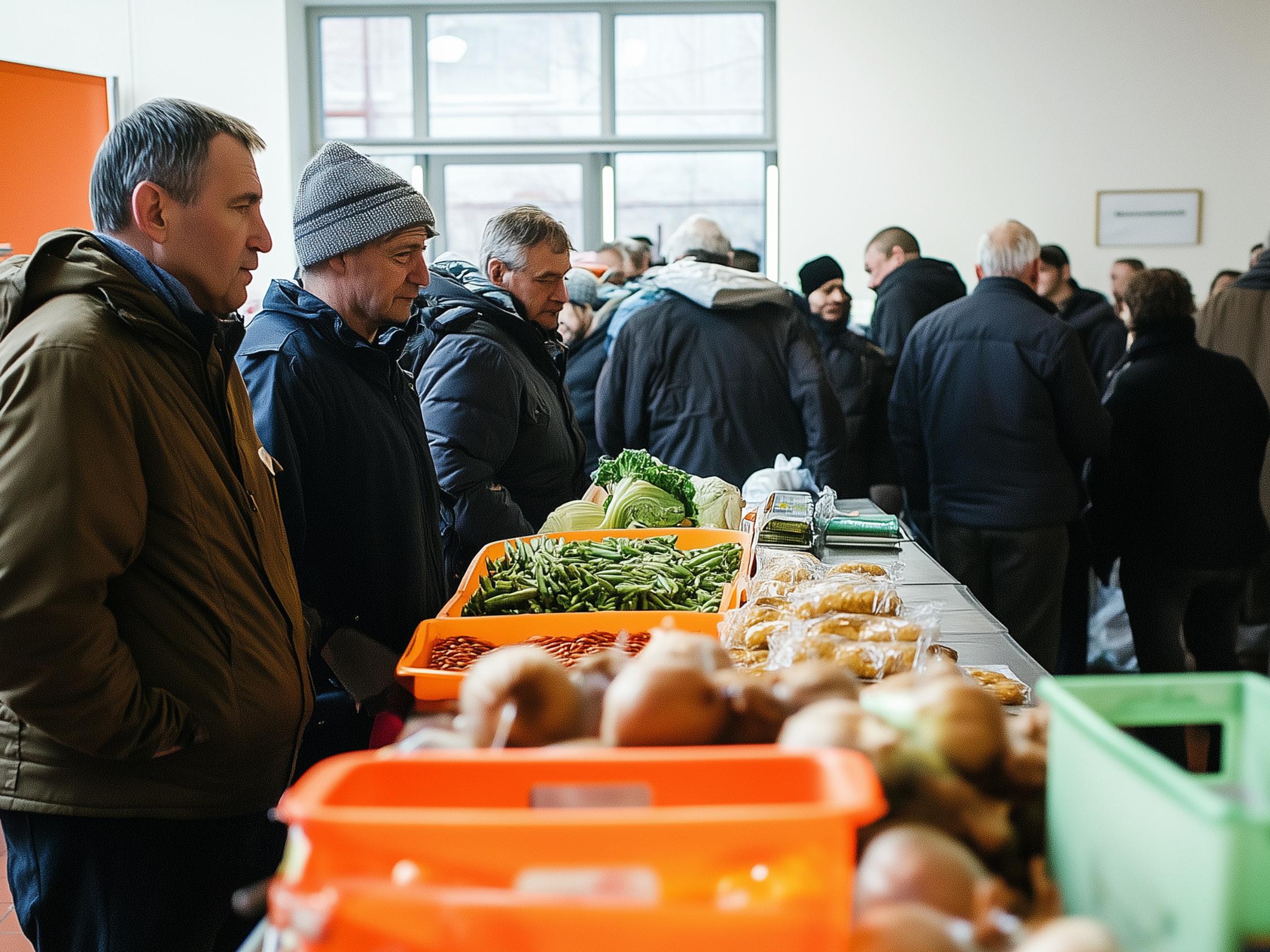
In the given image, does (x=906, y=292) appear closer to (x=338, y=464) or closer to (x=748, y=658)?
(x=338, y=464)

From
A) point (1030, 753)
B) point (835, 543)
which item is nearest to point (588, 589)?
point (835, 543)

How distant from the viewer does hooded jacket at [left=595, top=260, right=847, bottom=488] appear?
4.51 metres

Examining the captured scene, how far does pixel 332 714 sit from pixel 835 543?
67.7 inches

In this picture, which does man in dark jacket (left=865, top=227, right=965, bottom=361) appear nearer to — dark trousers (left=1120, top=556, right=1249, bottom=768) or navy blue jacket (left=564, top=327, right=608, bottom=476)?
navy blue jacket (left=564, top=327, right=608, bottom=476)

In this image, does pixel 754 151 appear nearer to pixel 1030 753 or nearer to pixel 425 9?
pixel 425 9

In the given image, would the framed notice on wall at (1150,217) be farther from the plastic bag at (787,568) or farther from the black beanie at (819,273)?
the plastic bag at (787,568)

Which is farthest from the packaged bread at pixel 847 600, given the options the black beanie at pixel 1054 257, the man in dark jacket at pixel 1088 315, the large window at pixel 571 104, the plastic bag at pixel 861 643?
the large window at pixel 571 104

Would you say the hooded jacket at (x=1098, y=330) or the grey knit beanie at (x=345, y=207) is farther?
the hooded jacket at (x=1098, y=330)

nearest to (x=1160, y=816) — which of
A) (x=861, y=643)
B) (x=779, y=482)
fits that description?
(x=861, y=643)

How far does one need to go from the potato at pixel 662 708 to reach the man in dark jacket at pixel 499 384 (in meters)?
2.01

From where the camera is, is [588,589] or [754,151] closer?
[588,589]

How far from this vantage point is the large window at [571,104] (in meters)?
9.76

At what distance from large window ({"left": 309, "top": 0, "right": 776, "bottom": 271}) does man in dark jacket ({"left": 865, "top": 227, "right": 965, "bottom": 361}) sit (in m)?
A: 3.82

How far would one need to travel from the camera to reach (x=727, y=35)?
9.79 meters
